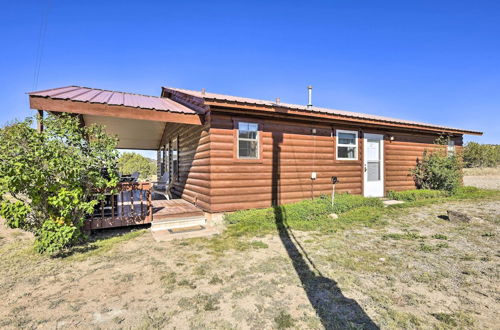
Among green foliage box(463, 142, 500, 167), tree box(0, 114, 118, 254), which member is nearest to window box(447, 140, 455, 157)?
tree box(0, 114, 118, 254)

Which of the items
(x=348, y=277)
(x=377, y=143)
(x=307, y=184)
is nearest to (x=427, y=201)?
(x=377, y=143)

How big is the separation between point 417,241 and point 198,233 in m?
4.32

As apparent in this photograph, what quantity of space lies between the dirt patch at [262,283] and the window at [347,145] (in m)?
3.93

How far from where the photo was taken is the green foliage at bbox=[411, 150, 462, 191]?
9.76 m

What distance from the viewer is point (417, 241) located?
4.65 metres

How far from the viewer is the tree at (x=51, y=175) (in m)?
3.75

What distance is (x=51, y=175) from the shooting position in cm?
405

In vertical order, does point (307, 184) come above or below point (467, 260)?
above

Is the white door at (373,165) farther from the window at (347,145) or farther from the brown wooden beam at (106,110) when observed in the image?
the brown wooden beam at (106,110)

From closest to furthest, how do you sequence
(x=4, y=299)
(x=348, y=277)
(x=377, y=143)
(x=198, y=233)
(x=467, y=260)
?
(x=4, y=299) < (x=348, y=277) < (x=467, y=260) < (x=198, y=233) < (x=377, y=143)

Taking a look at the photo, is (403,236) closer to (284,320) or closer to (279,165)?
(279,165)

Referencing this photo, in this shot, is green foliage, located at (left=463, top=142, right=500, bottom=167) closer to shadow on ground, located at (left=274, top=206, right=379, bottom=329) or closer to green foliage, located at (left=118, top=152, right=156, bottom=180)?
green foliage, located at (left=118, top=152, right=156, bottom=180)

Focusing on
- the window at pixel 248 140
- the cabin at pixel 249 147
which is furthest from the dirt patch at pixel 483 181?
the window at pixel 248 140

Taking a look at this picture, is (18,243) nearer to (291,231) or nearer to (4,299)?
(4,299)
